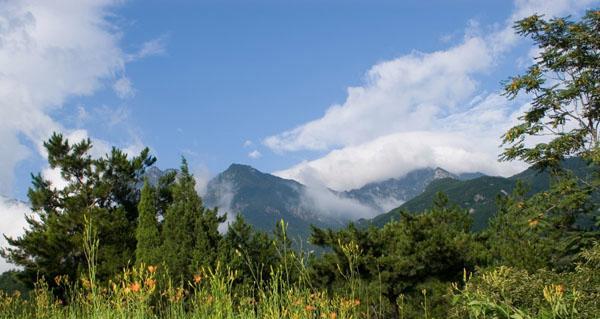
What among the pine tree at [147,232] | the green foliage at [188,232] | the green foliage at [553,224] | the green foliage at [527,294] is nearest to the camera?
the green foliage at [527,294]

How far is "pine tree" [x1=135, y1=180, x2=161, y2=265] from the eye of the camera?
64.2 ft

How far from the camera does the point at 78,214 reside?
2478 centimetres

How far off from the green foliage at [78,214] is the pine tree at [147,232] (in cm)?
182

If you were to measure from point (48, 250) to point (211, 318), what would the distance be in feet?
73.7

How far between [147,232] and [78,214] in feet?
19.3

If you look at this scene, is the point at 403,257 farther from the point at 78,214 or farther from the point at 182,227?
the point at 78,214

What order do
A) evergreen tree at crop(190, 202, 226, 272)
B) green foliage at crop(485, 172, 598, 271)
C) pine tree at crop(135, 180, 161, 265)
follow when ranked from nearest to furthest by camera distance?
1. green foliage at crop(485, 172, 598, 271)
2. evergreen tree at crop(190, 202, 226, 272)
3. pine tree at crop(135, 180, 161, 265)

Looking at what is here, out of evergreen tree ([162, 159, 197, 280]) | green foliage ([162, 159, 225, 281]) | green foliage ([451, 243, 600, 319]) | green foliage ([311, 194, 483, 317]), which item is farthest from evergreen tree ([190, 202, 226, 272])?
green foliage ([451, 243, 600, 319])

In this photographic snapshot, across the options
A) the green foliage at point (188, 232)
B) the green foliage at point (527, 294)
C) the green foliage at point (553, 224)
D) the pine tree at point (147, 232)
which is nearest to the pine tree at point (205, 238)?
the green foliage at point (188, 232)

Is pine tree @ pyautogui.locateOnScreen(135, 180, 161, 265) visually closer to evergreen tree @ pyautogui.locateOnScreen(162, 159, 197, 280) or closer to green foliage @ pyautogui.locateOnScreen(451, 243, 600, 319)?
evergreen tree @ pyautogui.locateOnScreen(162, 159, 197, 280)

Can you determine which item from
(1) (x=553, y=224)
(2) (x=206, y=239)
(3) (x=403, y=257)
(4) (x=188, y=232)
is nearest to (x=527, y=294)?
(3) (x=403, y=257)

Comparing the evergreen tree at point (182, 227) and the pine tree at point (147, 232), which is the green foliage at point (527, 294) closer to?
the evergreen tree at point (182, 227)

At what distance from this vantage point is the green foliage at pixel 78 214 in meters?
23.5

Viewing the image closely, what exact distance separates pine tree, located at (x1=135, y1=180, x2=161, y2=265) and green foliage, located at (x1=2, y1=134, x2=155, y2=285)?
5.97 ft
